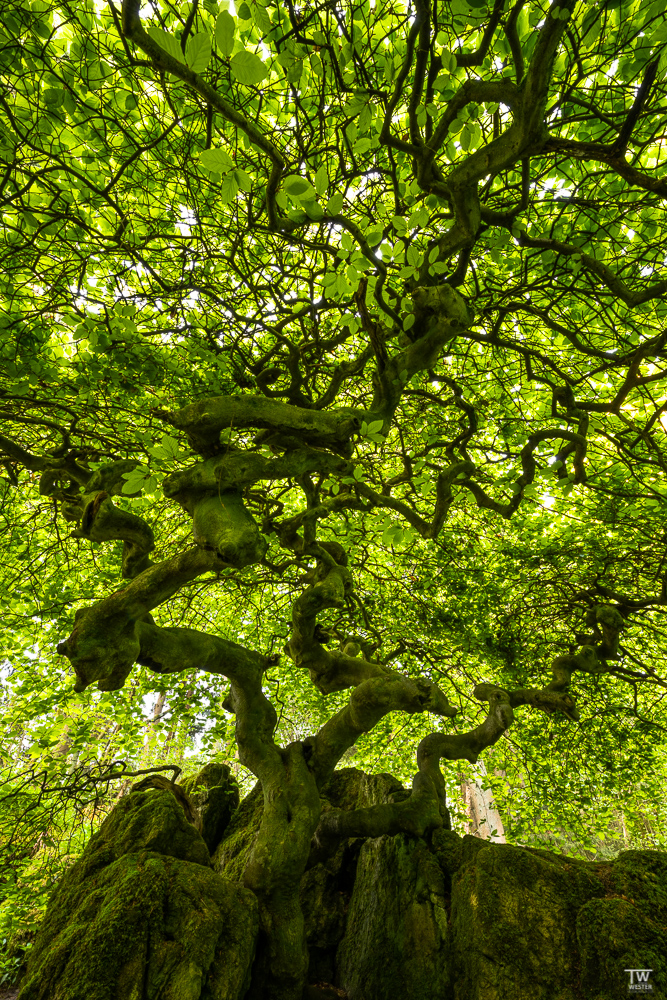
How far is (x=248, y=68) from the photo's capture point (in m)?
1.96

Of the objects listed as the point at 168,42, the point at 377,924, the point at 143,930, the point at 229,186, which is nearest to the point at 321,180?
the point at 229,186

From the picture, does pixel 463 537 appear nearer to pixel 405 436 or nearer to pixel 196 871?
pixel 405 436

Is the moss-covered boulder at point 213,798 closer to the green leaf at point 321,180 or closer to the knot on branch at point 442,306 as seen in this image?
the knot on branch at point 442,306

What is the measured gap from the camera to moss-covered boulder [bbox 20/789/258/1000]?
365cm

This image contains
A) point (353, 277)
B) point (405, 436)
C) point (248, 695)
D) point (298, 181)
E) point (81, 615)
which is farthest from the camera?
point (405, 436)

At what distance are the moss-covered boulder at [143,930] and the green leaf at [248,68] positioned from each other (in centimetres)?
561

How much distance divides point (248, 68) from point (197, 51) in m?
0.46

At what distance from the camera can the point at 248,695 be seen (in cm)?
608

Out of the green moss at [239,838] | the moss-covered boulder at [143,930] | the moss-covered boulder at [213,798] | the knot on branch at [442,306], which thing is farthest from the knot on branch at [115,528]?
the moss-covered boulder at [213,798]

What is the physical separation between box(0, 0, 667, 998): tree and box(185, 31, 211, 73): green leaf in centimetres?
2

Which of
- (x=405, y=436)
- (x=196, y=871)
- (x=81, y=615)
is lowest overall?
(x=196, y=871)

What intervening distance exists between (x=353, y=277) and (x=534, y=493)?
6.32m

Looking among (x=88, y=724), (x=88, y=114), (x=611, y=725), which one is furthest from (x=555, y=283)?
(x=88, y=724)

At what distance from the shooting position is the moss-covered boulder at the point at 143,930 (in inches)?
144
